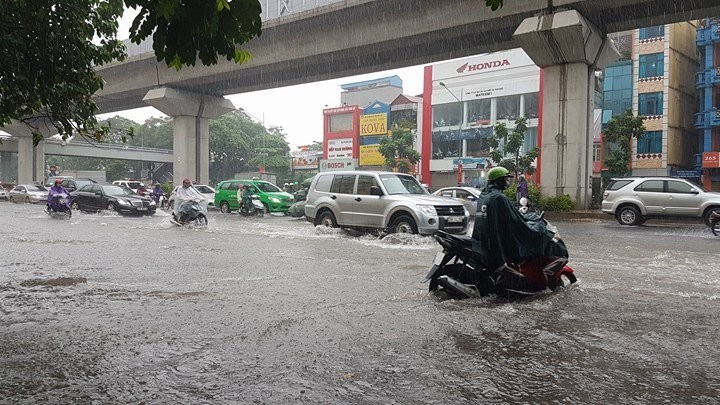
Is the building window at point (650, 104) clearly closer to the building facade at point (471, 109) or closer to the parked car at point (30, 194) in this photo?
the building facade at point (471, 109)

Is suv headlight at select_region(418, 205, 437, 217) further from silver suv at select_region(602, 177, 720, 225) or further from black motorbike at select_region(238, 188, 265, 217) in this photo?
black motorbike at select_region(238, 188, 265, 217)

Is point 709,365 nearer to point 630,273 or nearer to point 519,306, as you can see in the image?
point 519,306

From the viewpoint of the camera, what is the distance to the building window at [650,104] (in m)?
33.7

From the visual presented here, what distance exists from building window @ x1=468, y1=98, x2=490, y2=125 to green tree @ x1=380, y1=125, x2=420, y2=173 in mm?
5369

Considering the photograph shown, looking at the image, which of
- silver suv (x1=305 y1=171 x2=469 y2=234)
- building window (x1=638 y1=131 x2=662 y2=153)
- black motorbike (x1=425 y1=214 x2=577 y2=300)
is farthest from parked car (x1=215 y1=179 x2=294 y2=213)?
building window (x1=638 y1=131 x2=662 y2=153)

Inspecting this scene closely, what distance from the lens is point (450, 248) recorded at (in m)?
5.92

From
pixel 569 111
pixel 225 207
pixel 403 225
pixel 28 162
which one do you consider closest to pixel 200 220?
pixel 403 225

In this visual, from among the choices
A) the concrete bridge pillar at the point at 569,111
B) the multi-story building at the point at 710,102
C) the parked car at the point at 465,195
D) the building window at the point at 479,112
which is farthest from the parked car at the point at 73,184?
the multi-story building at the point at 710,102

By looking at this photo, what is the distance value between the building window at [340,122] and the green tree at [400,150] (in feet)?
36.1

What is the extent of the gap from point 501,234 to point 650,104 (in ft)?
110

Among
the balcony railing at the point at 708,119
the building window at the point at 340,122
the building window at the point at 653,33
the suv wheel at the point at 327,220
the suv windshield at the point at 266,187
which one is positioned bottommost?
the suv wheel at the point at 327,220

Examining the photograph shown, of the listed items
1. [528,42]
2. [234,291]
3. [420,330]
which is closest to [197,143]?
[528,42]

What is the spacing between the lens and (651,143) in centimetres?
3409

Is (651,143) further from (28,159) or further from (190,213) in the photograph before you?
(28,159)
